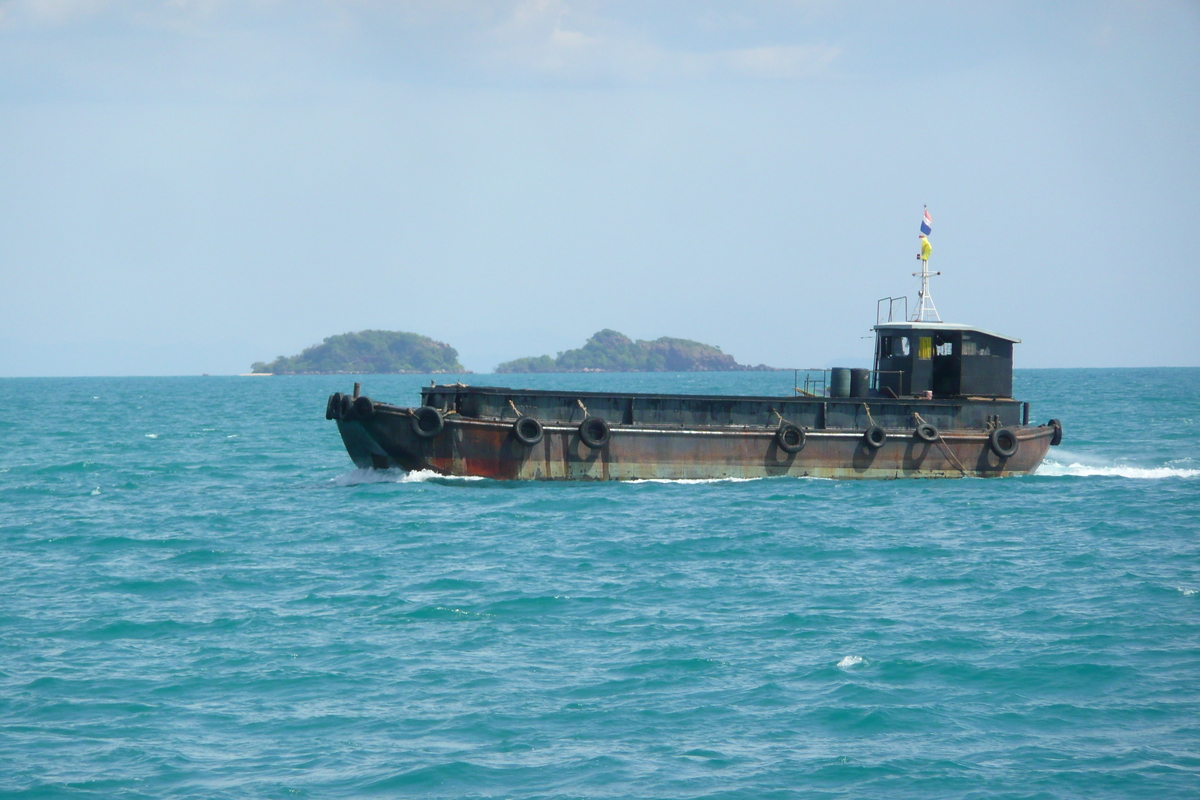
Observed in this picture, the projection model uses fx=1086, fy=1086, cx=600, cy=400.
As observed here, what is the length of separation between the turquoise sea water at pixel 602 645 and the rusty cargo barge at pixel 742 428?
41.9 inches

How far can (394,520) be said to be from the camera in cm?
2409

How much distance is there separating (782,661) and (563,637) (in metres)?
3.07

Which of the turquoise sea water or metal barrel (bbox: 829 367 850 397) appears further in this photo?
metal barrel (bbox: 829 367 850 397)

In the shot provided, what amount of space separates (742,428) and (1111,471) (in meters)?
13.5

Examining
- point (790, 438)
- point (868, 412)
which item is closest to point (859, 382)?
point (868, 412)

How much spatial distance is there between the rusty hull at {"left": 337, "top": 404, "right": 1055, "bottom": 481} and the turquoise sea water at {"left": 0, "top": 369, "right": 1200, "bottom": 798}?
881 millimetres

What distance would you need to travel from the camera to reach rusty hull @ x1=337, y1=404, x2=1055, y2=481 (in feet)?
90.4

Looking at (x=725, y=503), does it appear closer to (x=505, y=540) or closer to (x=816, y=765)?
(x=505, y=540)

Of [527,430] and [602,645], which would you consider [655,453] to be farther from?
[602,645]

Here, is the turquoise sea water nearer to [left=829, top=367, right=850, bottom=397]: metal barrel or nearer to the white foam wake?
the white foam wake

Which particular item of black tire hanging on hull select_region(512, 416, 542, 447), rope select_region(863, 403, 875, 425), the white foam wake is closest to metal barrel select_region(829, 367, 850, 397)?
rope select_region(863, 403, 875, 425)

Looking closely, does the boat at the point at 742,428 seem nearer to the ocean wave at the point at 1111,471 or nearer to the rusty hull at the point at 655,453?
the rusty hull at the point at 655,453

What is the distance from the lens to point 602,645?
1475cm

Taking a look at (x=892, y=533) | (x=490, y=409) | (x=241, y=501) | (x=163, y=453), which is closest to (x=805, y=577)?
(x=892, y=533)
